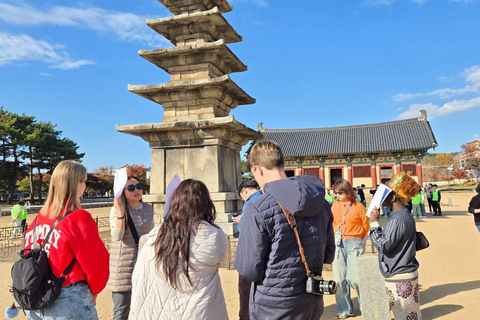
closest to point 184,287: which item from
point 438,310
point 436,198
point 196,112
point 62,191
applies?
point 62,191

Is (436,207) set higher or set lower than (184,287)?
lower

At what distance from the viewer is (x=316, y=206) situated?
2049mm

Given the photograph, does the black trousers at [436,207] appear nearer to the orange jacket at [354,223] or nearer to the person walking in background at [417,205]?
the person walking in background at [417,205]

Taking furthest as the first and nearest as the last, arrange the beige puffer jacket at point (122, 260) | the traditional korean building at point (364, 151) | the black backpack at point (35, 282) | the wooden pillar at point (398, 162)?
1. the wooden pillar at point (398, 162)
2. the traditional korean building at point (364, 151)
3. the beige puffer jacket at point (122, 260)
4. the black backpack at point (35, 282)

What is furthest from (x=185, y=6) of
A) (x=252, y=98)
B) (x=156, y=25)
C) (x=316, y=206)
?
(x=316, y=206)

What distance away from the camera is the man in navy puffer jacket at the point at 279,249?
6.60ft

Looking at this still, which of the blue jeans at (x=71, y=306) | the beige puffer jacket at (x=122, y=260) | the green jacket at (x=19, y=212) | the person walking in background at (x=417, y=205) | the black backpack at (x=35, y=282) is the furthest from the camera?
the person walking in background at (x=417, y=205)

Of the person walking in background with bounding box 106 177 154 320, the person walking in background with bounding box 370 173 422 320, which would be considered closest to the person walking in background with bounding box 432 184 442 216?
the person walking in background with bounding box 370 173 422 320

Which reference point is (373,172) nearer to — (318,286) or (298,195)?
(318,286)

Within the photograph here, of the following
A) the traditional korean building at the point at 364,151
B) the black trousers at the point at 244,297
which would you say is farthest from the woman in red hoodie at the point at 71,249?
the traditional korean building at the point at 364,151

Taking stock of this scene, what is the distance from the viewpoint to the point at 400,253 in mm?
3273

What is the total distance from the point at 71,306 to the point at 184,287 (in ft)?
2.86

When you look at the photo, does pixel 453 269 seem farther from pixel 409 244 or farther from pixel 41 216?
pixel 41 216

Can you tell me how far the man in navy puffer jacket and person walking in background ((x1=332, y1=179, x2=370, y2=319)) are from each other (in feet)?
8.83
